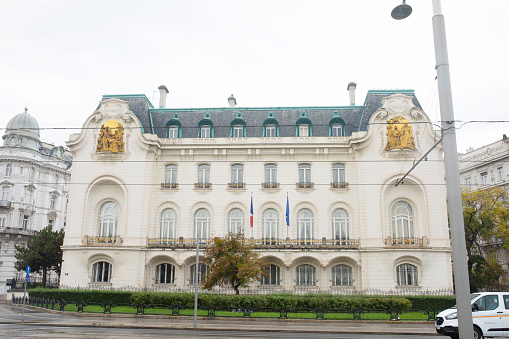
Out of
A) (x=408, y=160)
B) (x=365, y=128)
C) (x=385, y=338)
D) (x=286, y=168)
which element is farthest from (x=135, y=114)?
(x=385, y=338)

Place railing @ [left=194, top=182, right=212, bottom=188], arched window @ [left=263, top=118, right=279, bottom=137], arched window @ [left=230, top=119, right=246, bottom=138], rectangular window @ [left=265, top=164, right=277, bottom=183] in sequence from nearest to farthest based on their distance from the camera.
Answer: railing @ [left=194, top=182, right=212, bottom=188], rectangular window @ [left=265, top=164, right=277, bottom=183], arched window @ [left=263, top=118, right=279, bottom=137], arched window @ [left=230, top=119, right=246, bottom=138]

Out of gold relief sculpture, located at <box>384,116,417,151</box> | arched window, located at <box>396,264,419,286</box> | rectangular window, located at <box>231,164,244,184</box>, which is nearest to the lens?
arched window, located at <box>396,264,419,286</box>

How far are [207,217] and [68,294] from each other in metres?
12.3

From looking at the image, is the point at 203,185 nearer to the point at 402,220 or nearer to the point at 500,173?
the point at 402,220

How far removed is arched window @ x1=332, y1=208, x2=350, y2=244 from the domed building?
33.4 meters

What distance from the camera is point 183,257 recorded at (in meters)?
36.7

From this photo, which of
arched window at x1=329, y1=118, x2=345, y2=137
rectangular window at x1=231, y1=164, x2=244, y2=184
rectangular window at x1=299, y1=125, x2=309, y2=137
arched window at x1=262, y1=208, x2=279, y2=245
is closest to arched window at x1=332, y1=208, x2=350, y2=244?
arched window at x1=262, y1=208, x2=279, y2=245

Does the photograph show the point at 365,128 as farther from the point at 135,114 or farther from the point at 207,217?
the point at 135,114

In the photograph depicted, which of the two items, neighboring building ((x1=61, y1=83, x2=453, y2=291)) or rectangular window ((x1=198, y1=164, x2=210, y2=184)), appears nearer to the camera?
neighboring building ((x1=61, y1=83, x2=453, y2=291))

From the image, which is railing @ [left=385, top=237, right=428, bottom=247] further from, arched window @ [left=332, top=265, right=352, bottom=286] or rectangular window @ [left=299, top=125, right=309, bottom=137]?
rectangular window @ [left=299, top=125, right=309, bottom=137]

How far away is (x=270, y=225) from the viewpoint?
38562 millimetres

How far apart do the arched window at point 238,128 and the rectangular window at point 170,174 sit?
239 inches

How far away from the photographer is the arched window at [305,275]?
36.9m

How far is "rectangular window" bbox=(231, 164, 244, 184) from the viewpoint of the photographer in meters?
39.6
